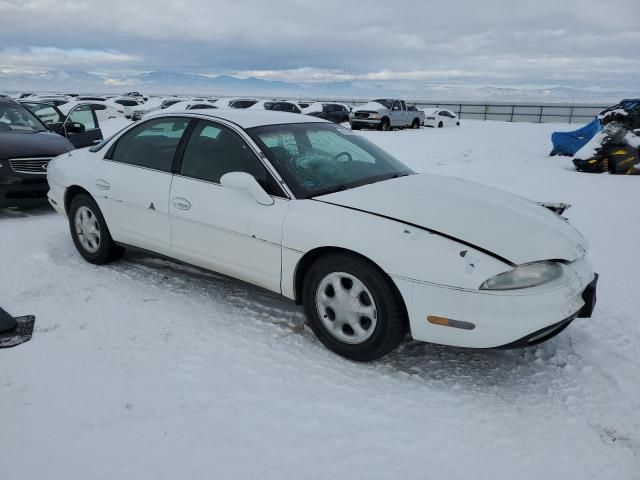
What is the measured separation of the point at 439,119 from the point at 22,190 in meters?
24.3

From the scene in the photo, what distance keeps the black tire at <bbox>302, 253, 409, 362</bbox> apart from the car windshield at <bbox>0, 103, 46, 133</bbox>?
19.2 ft

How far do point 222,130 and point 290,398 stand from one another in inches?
80.4

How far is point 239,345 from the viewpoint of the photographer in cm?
328

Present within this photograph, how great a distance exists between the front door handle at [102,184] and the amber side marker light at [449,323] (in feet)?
9.80

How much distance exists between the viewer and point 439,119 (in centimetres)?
2747

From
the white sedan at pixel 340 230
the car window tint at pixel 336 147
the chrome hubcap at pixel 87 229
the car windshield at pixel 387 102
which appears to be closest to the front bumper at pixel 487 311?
the white sedan at pixel 340 230

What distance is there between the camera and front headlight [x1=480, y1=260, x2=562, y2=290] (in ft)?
8.71

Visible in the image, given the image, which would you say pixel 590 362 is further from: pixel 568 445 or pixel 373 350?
pixel 373 350

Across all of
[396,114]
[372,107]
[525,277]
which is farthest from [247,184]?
[396,114]

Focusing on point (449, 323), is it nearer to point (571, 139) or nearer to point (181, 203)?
point (181, 203)

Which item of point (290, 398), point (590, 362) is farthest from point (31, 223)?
point (590, 362)

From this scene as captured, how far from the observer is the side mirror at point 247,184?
10.8ft

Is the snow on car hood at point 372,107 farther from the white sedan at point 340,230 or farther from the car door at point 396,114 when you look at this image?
the white sedan at point 340,230

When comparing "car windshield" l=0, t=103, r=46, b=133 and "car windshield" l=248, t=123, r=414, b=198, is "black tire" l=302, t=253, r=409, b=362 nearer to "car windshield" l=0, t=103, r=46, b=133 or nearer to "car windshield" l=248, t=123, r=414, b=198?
"car windshield" l=248, t=123, r=414, b=198
